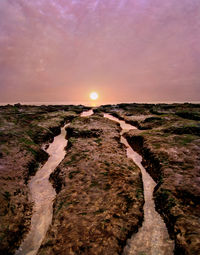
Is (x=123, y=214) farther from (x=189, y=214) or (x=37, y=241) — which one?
(x=37, y=241)

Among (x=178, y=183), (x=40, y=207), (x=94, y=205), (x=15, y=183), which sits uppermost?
(x=178, y=183)

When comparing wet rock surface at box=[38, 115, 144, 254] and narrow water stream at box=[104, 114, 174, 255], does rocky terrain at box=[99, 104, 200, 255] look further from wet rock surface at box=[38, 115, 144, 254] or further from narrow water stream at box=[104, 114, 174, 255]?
wet rock surface at box=[38, 115, 144, 254]

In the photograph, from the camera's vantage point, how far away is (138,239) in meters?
Result: 4.92

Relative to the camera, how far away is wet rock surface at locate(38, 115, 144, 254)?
452 centimetres

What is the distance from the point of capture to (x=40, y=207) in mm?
6508

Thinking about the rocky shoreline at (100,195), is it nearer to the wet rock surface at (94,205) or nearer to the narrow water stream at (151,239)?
the wet rock surface at (94,205)

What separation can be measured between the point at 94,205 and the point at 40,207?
2709 mm

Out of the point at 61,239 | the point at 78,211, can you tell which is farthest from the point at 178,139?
the point at 61,239

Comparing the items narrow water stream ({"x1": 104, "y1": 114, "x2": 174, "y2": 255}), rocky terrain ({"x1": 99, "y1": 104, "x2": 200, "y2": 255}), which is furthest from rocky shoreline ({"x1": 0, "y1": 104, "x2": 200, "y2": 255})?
narrow water stream ({"x1": 104, "y1": 114, "x2": 174, "y2": 255})

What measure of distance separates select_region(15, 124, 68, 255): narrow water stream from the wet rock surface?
45 centimetres

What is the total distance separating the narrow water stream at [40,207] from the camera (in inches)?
190

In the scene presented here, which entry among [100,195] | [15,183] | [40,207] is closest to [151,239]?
[100,195]

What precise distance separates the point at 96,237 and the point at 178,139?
1130cm

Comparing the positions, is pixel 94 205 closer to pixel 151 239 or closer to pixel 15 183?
pixel 151 239
